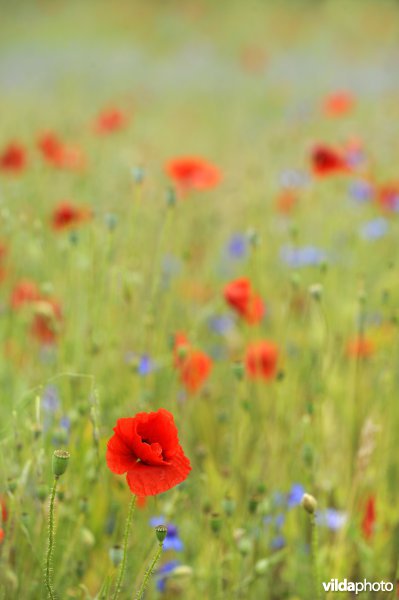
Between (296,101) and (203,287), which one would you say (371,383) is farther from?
(296,101)

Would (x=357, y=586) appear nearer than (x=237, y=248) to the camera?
Yes

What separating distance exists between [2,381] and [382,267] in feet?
4.42

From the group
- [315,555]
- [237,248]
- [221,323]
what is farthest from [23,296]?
[237,248]

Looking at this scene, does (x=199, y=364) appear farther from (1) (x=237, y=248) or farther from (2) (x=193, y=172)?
(1) (x=237, y=248)

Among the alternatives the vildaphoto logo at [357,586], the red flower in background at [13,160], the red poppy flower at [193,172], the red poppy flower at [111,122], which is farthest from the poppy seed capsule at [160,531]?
the red poppy flower at [111,122]

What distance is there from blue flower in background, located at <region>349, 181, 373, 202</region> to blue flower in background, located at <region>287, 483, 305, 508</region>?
1501mm

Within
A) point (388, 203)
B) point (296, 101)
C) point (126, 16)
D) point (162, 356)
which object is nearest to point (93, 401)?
point (162, 356)

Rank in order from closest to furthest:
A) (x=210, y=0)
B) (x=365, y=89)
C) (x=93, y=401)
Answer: (x=93, y=401) → (x=365, y=89) → (x=210, y=0)

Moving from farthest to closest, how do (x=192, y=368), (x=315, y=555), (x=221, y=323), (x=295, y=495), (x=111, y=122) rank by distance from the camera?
(x=111, y=122) < (x=221, y=323) < (x=192, y=368) < (x=295, y=495) < (x=315, y=555)

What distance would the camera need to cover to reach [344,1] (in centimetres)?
1196

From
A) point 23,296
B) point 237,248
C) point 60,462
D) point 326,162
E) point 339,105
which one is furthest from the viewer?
point 339,105

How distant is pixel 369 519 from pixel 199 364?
0.40 meters

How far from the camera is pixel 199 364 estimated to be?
1.39m

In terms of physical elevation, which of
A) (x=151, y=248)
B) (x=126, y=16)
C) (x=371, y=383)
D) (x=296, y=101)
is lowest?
(x=371, y=383)
